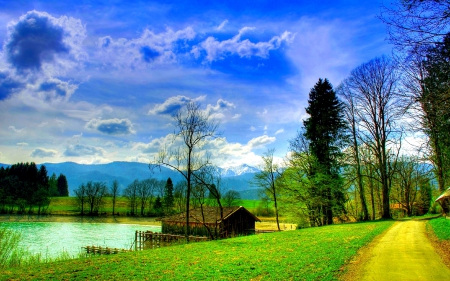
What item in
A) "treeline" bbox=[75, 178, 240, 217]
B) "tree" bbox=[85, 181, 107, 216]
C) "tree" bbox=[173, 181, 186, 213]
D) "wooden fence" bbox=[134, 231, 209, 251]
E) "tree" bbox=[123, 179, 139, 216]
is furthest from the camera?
"tree" bbox=[123, 179, 139, 216]

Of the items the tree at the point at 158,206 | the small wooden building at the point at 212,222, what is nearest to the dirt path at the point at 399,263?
the small wooden building at the point at 212,222

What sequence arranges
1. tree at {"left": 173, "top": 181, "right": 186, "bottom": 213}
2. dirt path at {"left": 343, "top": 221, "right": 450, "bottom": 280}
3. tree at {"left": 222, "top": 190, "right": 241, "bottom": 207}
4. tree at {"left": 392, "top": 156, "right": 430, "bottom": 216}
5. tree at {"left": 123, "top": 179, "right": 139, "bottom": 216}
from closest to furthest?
dirt path at {"left": 343, "top": 221, "right": 450, "bottom": 280} → tree at {"left": 392, "top": 156, "right": 430, "bottom": 216} → tree at {"left": 173, "top": 181, "right": 186, "bottom": 213} → tree at {"left": 222, "top": 190, "right": 241, "bottom": 207} → tree at {"left": 123, "top": 179, "right": 139, "bottom": 216}

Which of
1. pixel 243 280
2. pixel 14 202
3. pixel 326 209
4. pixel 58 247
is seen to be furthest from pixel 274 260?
pixel 14 202

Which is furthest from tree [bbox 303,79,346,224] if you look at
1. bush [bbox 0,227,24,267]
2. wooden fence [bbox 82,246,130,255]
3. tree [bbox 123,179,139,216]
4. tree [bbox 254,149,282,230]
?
tree [bbox 123,179,139,216]

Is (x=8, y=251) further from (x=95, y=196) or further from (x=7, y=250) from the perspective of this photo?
(x=95, y=196)

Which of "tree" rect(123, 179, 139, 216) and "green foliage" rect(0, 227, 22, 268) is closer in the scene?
"green foliage" rect(0, 227, 22, 268)

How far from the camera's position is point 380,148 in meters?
29.6

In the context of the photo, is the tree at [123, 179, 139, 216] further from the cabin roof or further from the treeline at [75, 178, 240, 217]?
the cabin roof

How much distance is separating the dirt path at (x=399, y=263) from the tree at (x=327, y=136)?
17.2 m

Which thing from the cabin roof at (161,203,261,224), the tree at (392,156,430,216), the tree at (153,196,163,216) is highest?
the tree at (392,156,430,216)

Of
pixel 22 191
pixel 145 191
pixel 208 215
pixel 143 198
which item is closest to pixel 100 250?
pixel 208 215

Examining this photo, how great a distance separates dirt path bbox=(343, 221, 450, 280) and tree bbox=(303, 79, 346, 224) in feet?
56.5

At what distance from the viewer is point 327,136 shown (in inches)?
1261

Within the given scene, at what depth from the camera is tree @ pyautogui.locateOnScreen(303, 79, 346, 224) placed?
100 ft
